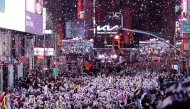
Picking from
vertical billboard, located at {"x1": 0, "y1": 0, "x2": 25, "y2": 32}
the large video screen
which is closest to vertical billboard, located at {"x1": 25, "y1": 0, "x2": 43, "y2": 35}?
the large video screen

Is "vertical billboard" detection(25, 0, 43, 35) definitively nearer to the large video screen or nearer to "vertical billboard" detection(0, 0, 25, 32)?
the large video screen

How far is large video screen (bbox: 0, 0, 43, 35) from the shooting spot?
97.3 ft

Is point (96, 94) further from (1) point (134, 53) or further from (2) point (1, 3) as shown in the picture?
(1) point (134, 53)

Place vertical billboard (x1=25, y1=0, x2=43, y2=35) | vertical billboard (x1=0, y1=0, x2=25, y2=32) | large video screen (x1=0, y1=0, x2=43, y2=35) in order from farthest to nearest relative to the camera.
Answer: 1. vertical billboard (x1=25, y1=0, x2=43, y2=35)
2. large video screen (x1=0, y1=0, x2=43, y2=35)
3. vertical billboard (x1=0, y1=0, x2=25, y2=32)

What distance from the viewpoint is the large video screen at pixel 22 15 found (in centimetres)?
2966

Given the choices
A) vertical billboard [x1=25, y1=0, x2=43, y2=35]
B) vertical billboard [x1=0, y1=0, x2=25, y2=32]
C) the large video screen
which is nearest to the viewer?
vertical billboard [x1=0, y1=0, x2=25, y2=32]

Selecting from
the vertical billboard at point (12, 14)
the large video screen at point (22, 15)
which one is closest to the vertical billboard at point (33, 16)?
the large video screen at point (22, 15)

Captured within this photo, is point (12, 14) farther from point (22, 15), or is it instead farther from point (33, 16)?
point (33, 16)

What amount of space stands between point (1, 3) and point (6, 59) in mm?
5461

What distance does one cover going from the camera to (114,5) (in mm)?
106688

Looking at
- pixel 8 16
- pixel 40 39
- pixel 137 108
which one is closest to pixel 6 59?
pixel 8 16

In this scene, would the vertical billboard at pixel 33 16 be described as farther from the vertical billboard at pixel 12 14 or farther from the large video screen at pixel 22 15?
the vertical billboard at pixel 12 14

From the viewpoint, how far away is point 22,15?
111ft

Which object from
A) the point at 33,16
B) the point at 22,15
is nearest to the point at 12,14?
the point at 22,15
